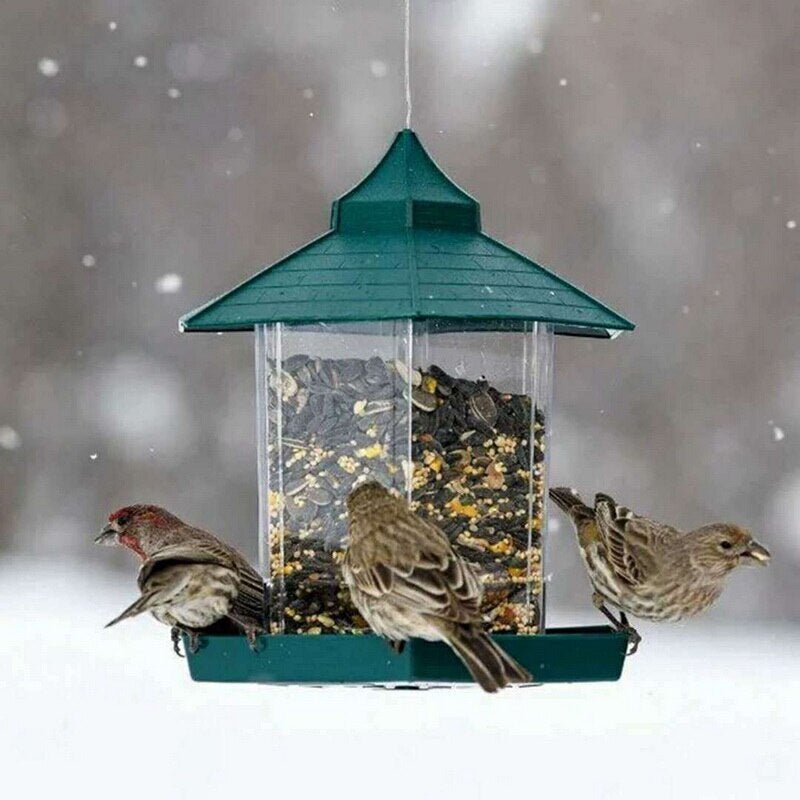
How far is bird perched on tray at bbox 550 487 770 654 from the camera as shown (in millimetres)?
7957

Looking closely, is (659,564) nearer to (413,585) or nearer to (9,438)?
(413,585)

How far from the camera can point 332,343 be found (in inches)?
301

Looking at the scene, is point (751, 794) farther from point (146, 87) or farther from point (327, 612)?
point (146, 87)

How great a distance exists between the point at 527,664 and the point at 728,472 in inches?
329

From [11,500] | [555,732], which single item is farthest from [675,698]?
[11,500]

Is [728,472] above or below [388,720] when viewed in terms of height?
above

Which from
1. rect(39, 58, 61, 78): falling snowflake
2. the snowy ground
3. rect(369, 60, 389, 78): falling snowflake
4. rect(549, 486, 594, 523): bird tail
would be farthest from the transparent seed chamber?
rect(369, 60, 389, 78): falling snowflake

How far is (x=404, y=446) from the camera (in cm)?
757

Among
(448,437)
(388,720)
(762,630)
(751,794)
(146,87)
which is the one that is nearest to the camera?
(448,437)

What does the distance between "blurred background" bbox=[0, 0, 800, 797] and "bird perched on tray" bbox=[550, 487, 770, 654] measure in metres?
6.89

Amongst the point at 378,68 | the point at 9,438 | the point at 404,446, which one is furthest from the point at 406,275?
the point at 378,68

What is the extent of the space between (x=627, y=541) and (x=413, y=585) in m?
1.34

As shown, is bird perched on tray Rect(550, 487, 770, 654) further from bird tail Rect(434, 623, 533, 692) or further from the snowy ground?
the snowy ground

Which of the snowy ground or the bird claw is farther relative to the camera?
the snowy ground
